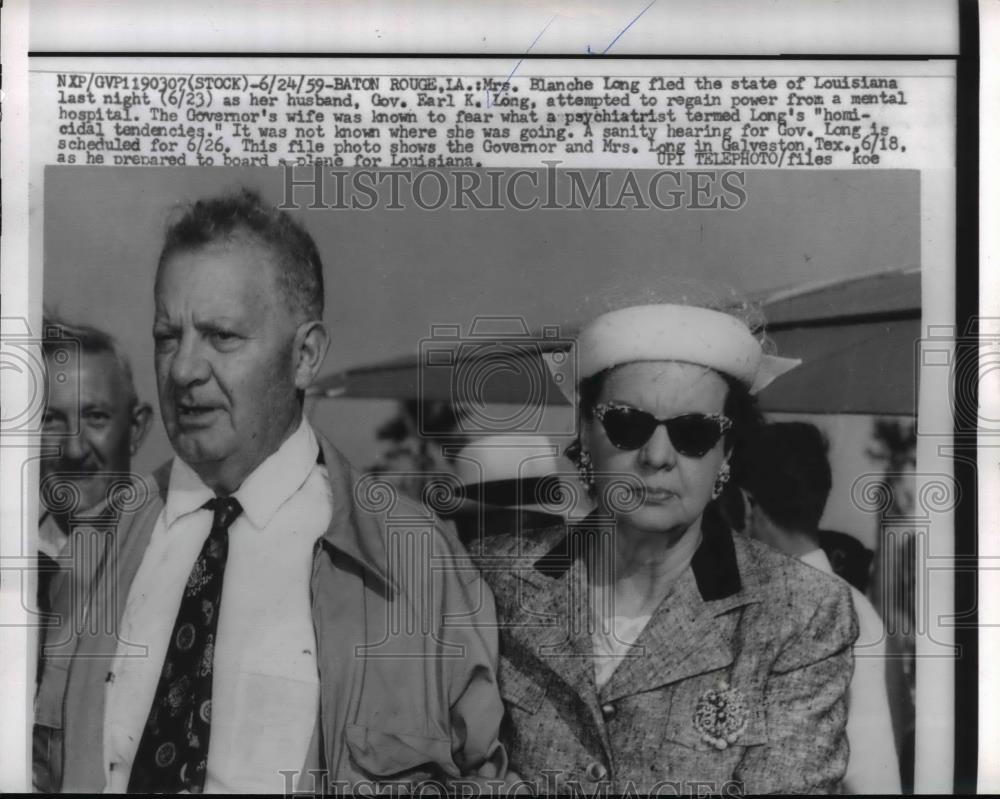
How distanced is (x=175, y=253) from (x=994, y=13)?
273cm

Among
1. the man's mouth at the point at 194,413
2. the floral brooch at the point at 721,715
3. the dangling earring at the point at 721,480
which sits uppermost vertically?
the man's mouth at the point at 194,413

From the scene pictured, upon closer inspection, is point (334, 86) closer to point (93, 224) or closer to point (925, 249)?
point (93, 224)

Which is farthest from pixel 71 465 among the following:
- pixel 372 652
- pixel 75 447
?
pixel 372 652

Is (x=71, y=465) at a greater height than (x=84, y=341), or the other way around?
(x=84, y=341)

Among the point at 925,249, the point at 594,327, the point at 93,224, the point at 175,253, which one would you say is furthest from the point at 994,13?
the point at 93,224

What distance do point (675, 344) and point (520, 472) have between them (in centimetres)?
63

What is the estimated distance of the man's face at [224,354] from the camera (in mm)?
3510

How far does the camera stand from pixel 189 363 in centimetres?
352

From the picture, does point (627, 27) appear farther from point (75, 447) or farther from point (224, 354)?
point (75, 447)

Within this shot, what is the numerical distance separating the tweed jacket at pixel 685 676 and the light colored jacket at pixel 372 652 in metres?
0.11

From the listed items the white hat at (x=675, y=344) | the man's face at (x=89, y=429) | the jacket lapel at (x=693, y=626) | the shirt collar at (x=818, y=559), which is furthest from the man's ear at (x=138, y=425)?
the shirt collar at (x=818, y=559)

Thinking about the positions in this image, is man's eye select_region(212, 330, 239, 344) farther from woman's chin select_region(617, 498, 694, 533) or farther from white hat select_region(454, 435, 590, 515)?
woman's chin select_region(617, 498, 694, 533)

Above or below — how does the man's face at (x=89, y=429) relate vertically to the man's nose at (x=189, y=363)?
below

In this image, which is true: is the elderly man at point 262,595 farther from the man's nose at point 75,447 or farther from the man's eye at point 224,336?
the man's nose at point 75,447
